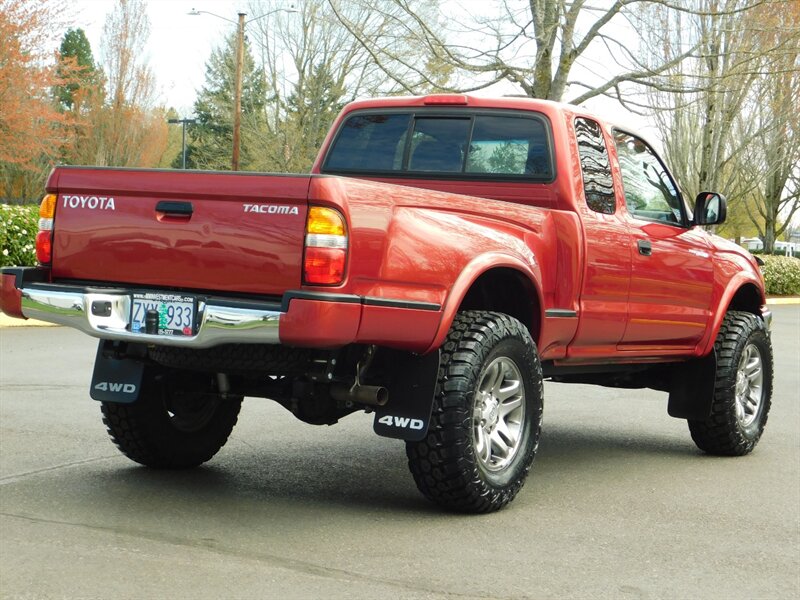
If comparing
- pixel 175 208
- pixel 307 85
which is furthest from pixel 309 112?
pixel 175 208

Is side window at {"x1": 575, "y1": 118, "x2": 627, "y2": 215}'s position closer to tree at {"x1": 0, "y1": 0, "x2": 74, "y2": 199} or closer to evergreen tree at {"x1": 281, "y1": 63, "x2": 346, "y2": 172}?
tree at {"x1": 0, "y1": 0, "x2": 74, "y2": 199}

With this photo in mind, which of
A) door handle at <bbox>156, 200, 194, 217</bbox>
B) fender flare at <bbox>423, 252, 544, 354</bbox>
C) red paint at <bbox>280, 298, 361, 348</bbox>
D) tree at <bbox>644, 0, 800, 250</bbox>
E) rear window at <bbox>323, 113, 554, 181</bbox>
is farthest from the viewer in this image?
tree at <bbox>644, 0, 800, 250</bbox>

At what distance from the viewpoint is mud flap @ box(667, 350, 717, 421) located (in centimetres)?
777

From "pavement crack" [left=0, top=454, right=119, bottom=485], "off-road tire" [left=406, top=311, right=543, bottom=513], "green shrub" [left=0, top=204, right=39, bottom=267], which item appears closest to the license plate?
"off-road tire" [left=406, top=311, right=543, bottom=513]

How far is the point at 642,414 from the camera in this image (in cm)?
984

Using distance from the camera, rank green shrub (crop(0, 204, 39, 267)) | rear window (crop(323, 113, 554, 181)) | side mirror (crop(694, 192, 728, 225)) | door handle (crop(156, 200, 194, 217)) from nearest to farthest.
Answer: door handle (crop(156, 200, 194, 217)), rear window (crop(323, 113, 554, 181)), side mirror (crop(694, 192, 728, 225)), green shrub (crop(0, 204, 39, 267))

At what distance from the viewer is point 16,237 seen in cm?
1919

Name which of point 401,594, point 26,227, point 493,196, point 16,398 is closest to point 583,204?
point 493,196

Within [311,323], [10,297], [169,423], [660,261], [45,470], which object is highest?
[660,261]

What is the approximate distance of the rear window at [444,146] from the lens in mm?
6738

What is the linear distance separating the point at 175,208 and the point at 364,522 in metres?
1.60

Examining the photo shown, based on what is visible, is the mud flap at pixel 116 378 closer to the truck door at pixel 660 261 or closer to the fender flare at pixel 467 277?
the fender flare at pixel 467 277

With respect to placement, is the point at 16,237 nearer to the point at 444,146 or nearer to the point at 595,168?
the point at 444,146

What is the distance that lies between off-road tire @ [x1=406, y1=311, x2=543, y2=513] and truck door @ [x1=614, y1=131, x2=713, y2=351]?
1.40 meters
